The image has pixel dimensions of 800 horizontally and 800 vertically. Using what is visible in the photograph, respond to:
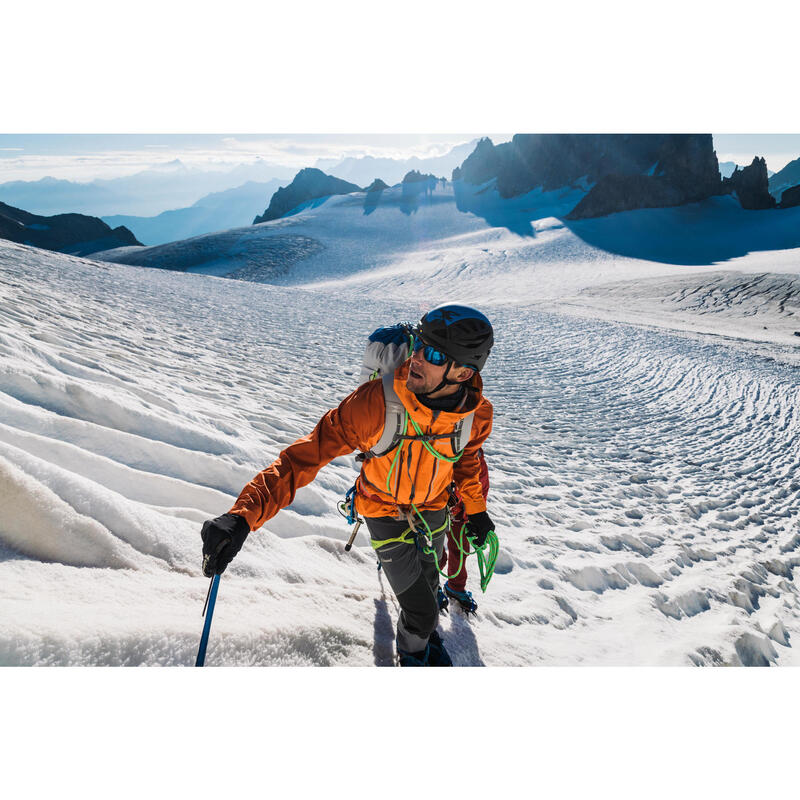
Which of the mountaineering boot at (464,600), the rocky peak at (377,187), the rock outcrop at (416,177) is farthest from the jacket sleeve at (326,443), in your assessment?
the rock outcrop at (416,177)

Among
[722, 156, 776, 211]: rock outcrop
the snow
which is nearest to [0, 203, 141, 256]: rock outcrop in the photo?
the snow

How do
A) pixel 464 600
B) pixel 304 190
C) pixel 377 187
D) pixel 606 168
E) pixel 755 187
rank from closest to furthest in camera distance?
pixel 464 600, pixel 755 187, pixel 606 168, pixel 377 187, pixel 304 190

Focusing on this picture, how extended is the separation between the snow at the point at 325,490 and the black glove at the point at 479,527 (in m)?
0.52

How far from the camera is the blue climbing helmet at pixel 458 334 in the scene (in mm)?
1956

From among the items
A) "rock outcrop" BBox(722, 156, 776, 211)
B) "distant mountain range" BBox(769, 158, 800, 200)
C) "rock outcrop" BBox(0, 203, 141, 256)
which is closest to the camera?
"rock outcrop" BBox(722, 156, 776, 211)

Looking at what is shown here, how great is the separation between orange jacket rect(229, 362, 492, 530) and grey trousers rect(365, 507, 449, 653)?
8 centimetres

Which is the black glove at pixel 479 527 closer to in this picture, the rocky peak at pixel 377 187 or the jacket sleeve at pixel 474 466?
the jacket sleeve at pixel 474 466

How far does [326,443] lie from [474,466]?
0.79 metres

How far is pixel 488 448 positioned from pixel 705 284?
Result: 75.8 ft

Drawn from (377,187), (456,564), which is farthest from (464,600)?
(377,187)

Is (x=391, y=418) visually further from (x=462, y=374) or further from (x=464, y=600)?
(x=464, y=600)

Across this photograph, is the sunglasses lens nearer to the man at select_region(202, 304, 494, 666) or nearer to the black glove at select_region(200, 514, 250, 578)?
the man at select_region(202, 304, 494, 666)

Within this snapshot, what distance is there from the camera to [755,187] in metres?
49.0

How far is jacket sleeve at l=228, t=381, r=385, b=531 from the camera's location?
5.97ft
